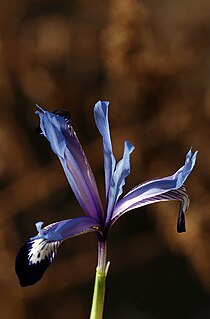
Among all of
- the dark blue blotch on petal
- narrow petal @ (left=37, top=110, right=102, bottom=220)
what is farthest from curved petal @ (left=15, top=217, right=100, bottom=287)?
narrow petal @ (left=37, top=110, right=102, bottom=220)

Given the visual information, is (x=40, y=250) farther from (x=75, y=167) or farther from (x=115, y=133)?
(x=115, y=133)

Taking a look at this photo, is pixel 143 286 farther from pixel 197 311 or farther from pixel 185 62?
pixel 185 62

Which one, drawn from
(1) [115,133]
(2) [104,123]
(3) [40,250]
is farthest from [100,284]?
(1) [115,133]

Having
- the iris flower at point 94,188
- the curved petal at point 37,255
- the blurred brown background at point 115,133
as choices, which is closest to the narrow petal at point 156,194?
the iris flower at point 94,188

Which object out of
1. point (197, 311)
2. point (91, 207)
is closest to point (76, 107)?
point (91, 207)

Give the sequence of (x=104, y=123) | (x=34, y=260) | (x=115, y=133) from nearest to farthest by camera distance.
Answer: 1. (x=34, y=260)
2. (x=104, y=123)
3. (x=115, y=133)
